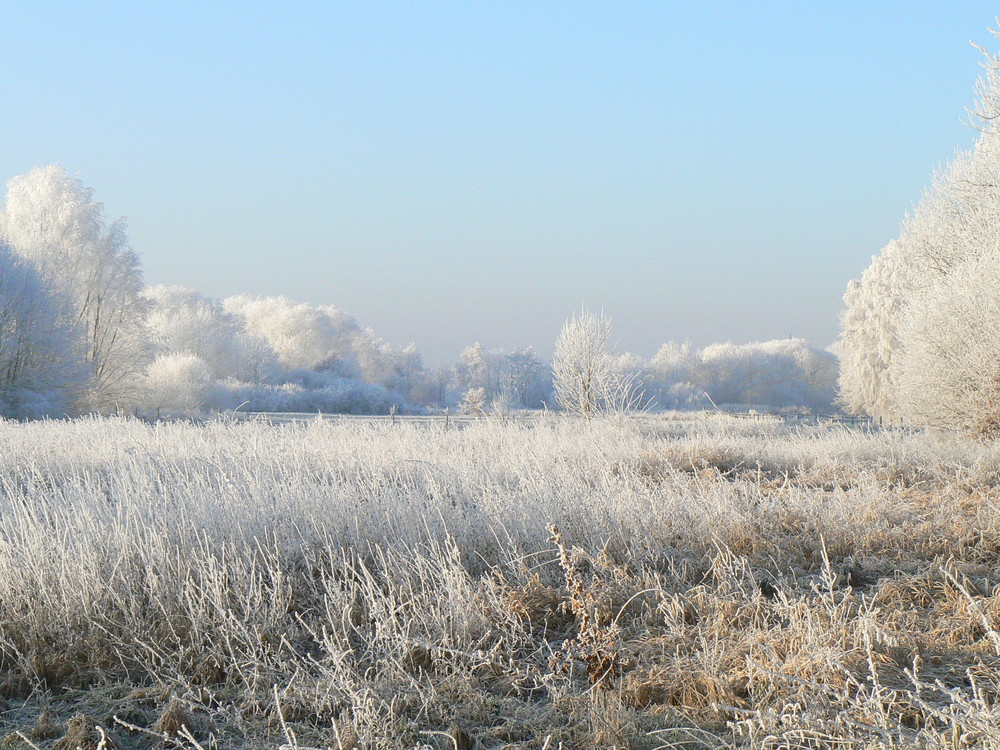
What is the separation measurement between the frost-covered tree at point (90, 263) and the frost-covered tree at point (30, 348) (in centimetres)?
284

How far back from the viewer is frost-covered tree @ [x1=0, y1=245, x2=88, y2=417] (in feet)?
80.4

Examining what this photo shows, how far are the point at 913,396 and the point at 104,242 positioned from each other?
29575mm

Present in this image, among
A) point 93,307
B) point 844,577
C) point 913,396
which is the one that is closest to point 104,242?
point 93,307

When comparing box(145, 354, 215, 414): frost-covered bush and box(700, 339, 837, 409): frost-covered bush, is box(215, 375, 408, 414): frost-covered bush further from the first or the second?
box(700, 339, 837, 409): frost-covered bush

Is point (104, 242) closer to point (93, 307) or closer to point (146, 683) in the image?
point (93, 307)

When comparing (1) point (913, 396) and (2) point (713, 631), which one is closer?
(2) point (713, 631)

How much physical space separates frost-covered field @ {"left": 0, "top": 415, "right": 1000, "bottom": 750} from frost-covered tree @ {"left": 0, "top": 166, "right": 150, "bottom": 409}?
2650cm

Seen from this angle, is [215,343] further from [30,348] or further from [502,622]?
[502,622]

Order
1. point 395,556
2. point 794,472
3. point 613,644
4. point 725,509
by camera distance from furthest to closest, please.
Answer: point 794,472, point 725,509, point 395,556, point 613,644

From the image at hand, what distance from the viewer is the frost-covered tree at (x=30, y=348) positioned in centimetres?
2452

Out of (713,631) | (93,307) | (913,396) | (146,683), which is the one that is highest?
(93,307)

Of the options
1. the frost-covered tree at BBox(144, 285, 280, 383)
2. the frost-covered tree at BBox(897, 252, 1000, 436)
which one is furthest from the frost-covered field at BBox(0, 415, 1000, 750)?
the frost-covered tree at BBox(144, 285, 280, 383)

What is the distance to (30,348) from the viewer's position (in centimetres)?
2523

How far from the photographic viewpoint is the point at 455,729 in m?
2.84
